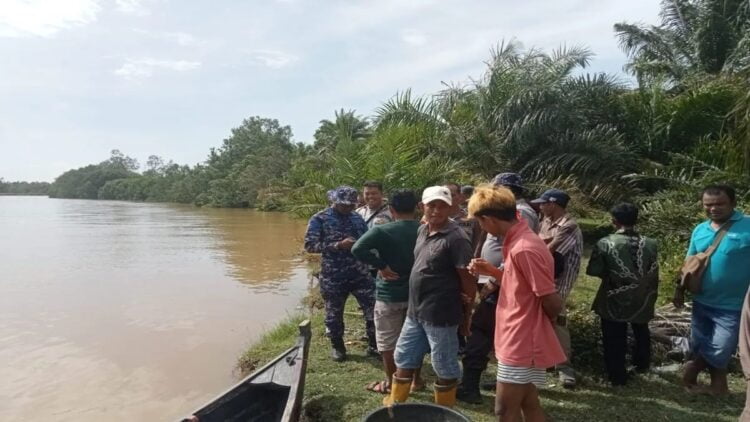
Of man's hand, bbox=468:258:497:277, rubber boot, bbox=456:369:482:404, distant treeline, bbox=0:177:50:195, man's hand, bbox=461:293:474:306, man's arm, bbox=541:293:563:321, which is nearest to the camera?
man's arm, bbox=541:293:563:321

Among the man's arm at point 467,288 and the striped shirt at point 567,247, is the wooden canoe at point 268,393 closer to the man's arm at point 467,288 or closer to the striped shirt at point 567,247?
the man's arm at point 467,288

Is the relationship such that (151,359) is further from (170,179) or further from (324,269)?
(170,179)

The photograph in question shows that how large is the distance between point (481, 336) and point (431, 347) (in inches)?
23.6

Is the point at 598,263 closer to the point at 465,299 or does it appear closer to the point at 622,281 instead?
the point at 622,281

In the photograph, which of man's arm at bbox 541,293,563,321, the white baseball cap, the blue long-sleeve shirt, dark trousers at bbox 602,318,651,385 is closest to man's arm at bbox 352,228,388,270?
the white baseball cap

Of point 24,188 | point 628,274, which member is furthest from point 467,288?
point 24,188

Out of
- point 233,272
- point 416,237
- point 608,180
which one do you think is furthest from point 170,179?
point 416,237

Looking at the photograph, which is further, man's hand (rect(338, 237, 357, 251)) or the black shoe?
man's hand (rect(338, 237, 357, 251))

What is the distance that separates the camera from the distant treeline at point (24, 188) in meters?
140

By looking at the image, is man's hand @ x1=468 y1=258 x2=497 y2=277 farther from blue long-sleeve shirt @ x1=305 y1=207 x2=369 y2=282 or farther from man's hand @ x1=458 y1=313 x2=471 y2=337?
blue long-sleeve shirt @ x1=305 y1=207 x2=369 y2=282

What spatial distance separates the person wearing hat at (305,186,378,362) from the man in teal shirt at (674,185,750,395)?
2669 mm

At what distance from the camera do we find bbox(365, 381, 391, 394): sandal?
4.05m

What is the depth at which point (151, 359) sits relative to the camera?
6832mm

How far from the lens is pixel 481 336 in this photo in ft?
12.2
